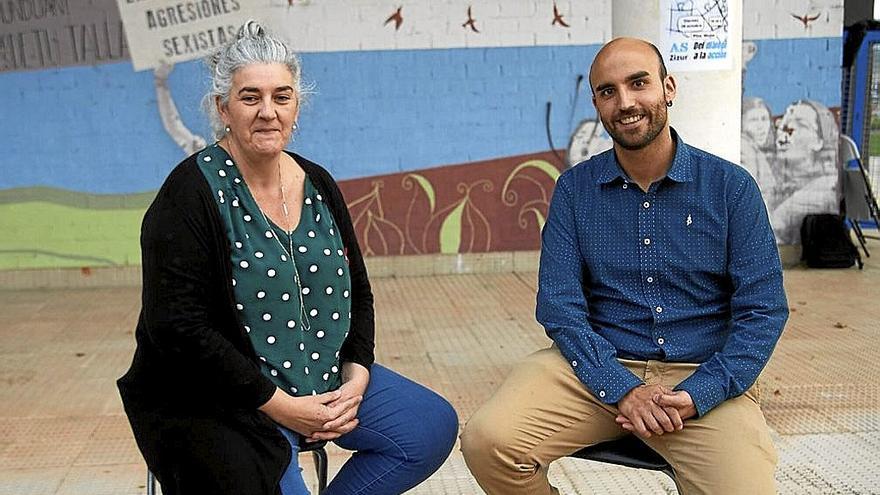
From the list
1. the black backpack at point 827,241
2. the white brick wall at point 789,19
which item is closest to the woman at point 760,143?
the black backpack at point 827,241

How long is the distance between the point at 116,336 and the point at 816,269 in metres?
5.23

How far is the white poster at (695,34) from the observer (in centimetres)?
450

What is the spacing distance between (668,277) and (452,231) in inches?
205

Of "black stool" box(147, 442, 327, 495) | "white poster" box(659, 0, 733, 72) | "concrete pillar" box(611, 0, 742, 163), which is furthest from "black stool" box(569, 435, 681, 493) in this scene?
"white poster" box(659, 0, 733, 72)

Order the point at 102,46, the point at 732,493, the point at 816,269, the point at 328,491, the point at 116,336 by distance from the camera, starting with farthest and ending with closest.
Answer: the point at 816,269, the point at 102,46, the point at 116,336, the point at 328,491, the point at 732,493

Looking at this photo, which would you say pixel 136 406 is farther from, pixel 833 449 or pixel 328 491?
pixel 833 449

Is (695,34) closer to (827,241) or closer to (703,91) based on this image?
(703,91)

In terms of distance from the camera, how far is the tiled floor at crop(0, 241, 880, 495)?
4.19 metres

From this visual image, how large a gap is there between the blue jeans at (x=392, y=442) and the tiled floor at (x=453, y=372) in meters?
0.96

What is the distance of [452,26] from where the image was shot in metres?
8.02

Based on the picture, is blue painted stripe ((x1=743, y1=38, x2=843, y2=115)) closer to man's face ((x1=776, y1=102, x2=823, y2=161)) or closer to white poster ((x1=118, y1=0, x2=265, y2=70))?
man's face ((x1=776, y1=102, x2=823, y2=161))

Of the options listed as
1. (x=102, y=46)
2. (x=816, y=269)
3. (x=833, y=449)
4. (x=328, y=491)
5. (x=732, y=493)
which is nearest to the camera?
(x=732, y=493)

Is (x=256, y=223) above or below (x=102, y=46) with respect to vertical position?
below

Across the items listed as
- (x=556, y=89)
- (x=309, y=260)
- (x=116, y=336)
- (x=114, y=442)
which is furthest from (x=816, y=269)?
(x=309, y=260)
